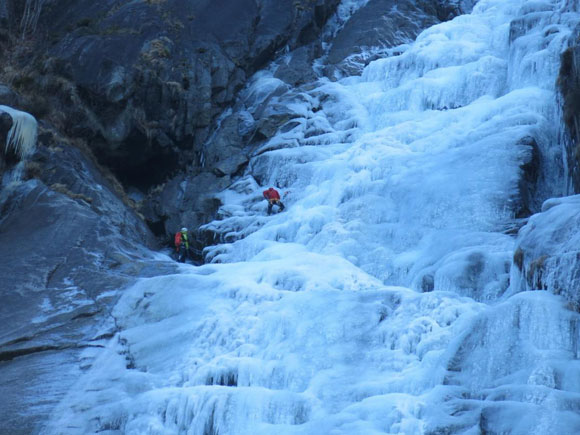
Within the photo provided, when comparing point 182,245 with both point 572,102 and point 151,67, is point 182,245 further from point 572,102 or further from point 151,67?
point 572,102

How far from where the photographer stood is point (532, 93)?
1470 centimetres

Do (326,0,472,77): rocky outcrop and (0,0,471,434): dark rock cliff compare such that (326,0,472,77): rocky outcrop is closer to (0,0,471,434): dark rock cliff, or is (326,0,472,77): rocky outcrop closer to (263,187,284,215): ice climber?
(0,0,471,434): dark rock cliff

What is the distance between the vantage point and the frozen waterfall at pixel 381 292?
25.6 feet

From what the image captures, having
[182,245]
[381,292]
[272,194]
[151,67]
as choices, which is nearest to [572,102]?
[381,292]

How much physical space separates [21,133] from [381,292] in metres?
9.50

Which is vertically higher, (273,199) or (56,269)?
(273,199)

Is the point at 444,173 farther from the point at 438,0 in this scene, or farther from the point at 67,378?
the point at 438,0

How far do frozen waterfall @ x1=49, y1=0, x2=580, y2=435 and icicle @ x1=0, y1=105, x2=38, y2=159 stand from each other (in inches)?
170

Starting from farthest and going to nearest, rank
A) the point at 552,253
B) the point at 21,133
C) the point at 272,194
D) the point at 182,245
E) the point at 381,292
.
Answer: the point at 182,245 → the point at 272,194 → the point at 21,133 → the point at 381,292 → the point at 552,253

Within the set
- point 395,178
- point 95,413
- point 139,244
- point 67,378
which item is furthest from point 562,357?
point 139,244

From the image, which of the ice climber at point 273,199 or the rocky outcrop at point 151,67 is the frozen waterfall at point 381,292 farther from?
the rocky outcrop at point 151,67

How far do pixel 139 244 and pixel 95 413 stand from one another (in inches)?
250

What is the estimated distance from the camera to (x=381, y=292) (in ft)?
33.2

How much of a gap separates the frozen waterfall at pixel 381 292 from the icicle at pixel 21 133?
14.2 ft
